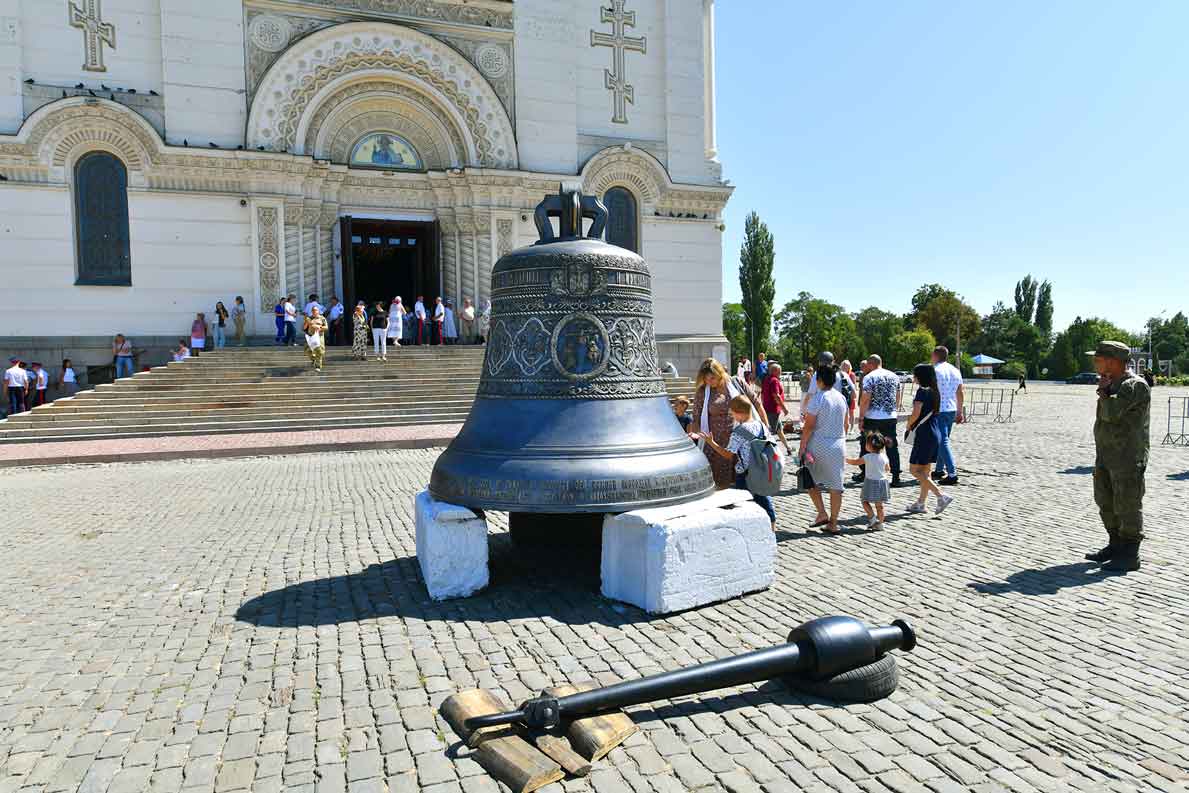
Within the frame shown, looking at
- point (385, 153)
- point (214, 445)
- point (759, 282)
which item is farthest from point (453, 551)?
point (759, 282)

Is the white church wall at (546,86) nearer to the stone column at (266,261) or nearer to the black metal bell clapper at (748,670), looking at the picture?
the stone column at (266,261)

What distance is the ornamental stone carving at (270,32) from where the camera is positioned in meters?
19.5

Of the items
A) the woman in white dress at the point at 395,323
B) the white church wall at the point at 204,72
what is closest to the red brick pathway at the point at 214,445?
the woman in white dress at the point at 395,323

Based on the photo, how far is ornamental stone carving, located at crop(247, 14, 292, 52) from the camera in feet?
64.1

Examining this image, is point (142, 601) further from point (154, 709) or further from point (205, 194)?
point (205, 194)

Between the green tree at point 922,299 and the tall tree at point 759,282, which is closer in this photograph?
the tall tree at point 759,282

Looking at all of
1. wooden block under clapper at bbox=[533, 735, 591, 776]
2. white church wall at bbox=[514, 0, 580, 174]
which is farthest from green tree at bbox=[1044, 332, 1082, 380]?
→ wooden block under clapper at bbox=[533, 735, 591, 776]

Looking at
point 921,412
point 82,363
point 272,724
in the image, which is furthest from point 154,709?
point 82,363

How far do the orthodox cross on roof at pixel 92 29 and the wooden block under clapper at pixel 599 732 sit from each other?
21756mm

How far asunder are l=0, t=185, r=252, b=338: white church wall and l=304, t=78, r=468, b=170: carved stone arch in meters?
3.21

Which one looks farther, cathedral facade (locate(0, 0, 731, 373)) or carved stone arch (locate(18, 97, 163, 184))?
cathedral facade (locate(0, 0, 731, 373))

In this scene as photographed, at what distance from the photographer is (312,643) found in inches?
154

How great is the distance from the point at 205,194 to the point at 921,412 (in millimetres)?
18468

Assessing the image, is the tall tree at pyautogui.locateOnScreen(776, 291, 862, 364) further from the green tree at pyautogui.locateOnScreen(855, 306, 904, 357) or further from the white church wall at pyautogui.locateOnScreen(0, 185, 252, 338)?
the white church wall at pyautogui.locateOnScreen(0, 185, 252, 338)
